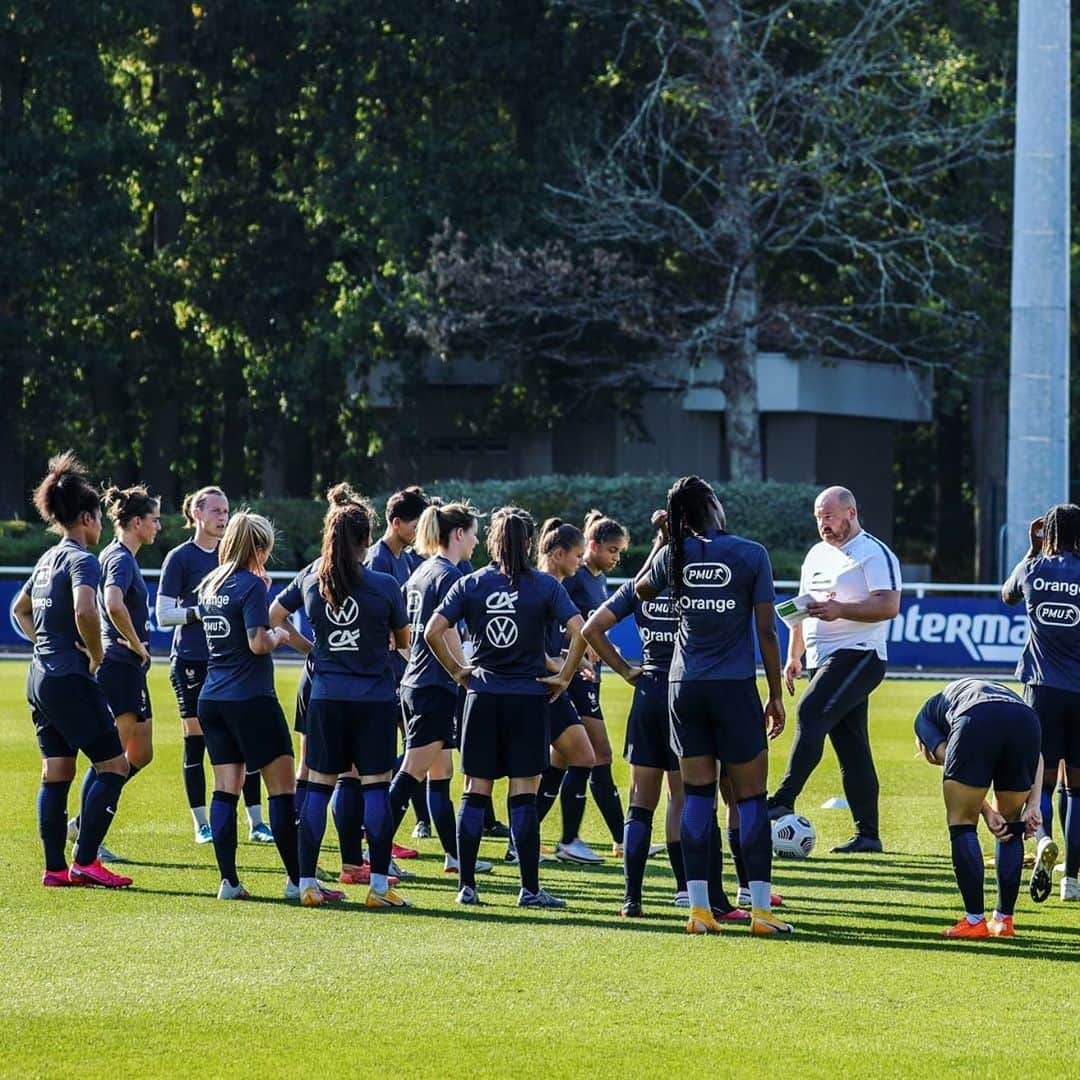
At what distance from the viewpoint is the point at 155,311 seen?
42938mm

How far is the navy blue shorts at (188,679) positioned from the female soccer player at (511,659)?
238cm

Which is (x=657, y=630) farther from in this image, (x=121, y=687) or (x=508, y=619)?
(x=121, y=687)

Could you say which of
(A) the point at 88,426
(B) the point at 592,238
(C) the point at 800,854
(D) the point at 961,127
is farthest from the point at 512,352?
(C) the point at 800,854

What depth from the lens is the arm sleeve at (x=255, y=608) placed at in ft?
31.1

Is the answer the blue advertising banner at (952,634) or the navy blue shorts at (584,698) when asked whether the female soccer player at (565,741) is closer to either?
the navy blue shorts at (584,698)

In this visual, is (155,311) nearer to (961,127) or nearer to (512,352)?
(512,352)

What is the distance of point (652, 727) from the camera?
9398 millimetres

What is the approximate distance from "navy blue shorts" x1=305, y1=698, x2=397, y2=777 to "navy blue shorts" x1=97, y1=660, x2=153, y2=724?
6.48ft

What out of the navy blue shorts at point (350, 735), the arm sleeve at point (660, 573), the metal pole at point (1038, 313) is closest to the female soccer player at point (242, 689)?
the navy blue shorts at point (350, 735)

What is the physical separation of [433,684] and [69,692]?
6.12ft

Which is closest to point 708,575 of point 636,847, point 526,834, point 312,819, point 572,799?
point 636,847

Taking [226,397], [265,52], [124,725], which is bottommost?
[124,725]

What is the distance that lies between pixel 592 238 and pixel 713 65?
149 inches

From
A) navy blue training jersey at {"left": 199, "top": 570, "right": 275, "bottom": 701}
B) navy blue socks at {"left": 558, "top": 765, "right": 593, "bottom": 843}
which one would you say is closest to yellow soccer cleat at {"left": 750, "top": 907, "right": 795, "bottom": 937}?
navy blue training jersey at {"left": 199, "top": 570, "right": 275, "bottom": 701}
